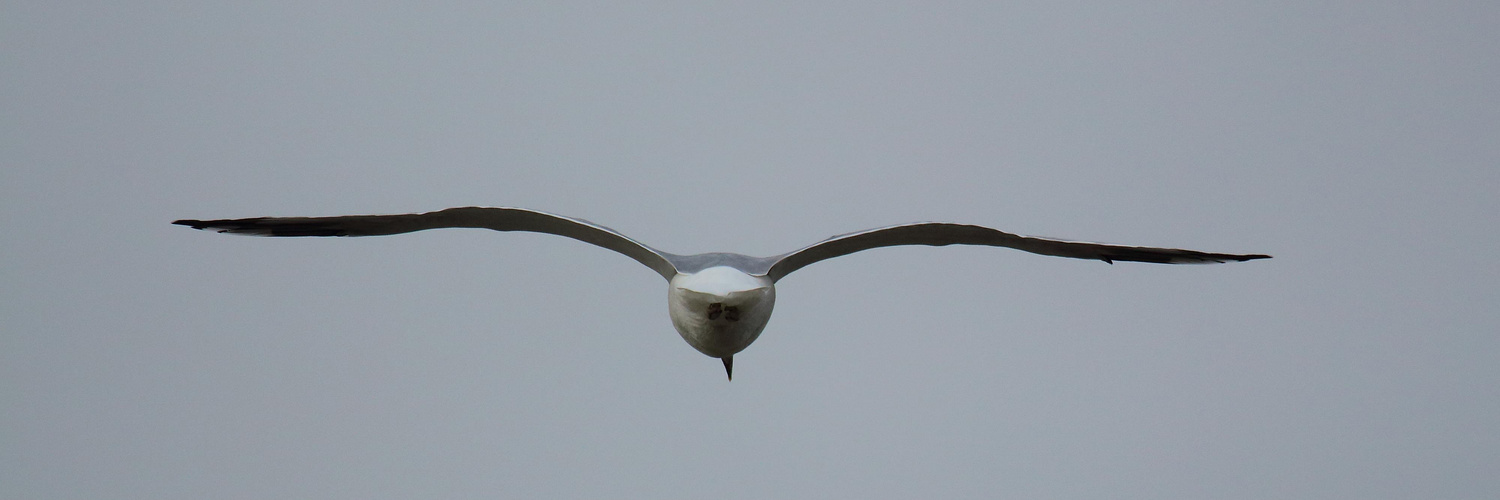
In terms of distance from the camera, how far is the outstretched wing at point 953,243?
3.12m

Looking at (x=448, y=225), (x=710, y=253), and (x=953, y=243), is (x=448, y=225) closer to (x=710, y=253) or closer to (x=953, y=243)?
(x=710, y=253)

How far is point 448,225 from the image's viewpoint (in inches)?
122

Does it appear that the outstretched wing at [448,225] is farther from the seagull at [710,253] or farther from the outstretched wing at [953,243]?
the outstretched wing at [953,243]

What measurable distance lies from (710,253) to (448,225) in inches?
29.8

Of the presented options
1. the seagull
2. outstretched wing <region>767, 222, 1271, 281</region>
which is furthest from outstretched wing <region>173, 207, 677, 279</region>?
outstretched wing <region>767, 222, 1271, 281</region>

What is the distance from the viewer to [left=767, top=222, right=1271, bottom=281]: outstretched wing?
3117 millimetres

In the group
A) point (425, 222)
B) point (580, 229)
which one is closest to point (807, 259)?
point (580, 229)

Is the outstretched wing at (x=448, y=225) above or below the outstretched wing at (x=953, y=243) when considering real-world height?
below

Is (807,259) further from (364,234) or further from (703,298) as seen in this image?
(364,234)

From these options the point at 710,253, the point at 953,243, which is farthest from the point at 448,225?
the point at 953,243

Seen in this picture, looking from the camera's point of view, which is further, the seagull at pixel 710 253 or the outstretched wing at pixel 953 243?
the outstretched wing at pixel 953 243

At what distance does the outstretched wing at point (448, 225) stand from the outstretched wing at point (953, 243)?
0.41m

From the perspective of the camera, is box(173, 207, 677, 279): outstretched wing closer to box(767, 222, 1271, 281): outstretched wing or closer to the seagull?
the seagull

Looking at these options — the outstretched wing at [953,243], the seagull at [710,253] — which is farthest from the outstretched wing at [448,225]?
the outstretched wing at [953,243]
